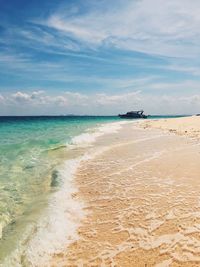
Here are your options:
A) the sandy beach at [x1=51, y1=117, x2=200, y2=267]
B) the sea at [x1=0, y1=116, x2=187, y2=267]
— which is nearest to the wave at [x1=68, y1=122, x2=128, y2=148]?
the sea at [x1=0, y1=116, x2=187, y2=267]

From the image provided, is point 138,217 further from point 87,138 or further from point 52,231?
point 87,138

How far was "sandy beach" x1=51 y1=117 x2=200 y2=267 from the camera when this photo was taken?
18.7 feet

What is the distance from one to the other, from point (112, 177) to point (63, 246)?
5956mm

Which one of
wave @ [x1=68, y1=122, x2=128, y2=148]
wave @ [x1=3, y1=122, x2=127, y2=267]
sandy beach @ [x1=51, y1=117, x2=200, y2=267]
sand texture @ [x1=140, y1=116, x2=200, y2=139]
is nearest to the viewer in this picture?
sandy beach @ [x1=51, y1=117, x2=200, y2=267]

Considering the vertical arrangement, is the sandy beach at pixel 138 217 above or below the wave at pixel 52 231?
above

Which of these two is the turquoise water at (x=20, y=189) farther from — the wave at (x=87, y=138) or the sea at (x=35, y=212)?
the wave at (x=87, y=138)

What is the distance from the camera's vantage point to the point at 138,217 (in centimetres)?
757

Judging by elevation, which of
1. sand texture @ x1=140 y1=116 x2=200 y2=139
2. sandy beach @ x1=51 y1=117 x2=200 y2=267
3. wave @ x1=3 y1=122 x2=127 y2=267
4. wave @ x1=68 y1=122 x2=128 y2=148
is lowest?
wave @ x1=3 y1=122 x2=127 y2=267

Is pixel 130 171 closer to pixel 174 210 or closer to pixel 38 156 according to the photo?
pixel 174 210

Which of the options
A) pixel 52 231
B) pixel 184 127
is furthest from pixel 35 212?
pixel 184 127

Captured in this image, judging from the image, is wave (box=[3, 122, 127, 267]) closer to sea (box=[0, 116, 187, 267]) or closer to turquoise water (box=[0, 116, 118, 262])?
sea (box=[0, 116, 187, 267])

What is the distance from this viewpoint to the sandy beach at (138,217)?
18.7 feet

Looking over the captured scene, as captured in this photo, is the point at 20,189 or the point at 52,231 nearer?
the point at 52,231

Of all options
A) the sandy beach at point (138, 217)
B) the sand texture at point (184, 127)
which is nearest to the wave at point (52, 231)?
the sandy beach at point (138, 217)
